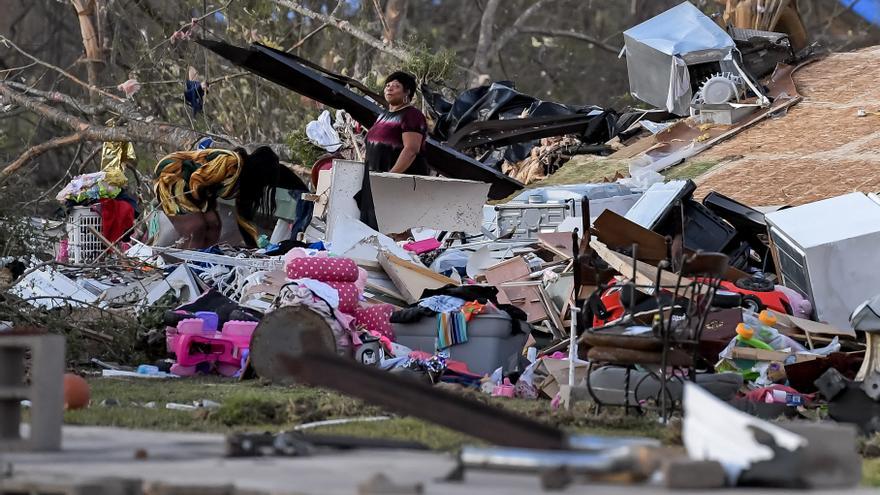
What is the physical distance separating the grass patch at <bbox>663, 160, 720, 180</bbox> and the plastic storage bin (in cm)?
667

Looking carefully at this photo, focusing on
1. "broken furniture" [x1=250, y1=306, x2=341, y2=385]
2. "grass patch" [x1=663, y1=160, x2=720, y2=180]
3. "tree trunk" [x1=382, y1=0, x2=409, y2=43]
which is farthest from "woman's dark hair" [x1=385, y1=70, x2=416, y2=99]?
"tree trunk" [x1=382, y1=0, x2=409, y2=43]

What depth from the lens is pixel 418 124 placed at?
14461 mm

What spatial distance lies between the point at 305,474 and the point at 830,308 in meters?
8.01

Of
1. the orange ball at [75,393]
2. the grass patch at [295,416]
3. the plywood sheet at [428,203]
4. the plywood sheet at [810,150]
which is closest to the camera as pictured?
the grass patch at [295,416]

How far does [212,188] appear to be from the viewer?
14.8 m

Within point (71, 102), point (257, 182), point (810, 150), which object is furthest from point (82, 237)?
point (810, 150)

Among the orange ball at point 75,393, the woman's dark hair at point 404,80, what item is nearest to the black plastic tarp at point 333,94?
the woman's dark hair at point 404,80

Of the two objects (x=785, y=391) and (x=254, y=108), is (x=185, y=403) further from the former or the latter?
(x=254, y=108)

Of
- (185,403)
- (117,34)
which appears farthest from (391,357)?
(117,34)

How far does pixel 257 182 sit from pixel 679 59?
7.81 m

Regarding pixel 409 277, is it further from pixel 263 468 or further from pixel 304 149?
pixel 263 468

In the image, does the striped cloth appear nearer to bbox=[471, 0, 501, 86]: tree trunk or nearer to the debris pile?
the debris pile

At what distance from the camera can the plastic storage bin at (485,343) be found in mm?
11375

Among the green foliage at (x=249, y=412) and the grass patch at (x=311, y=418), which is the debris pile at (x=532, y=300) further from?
the green foliage at (x=249, y=412)
